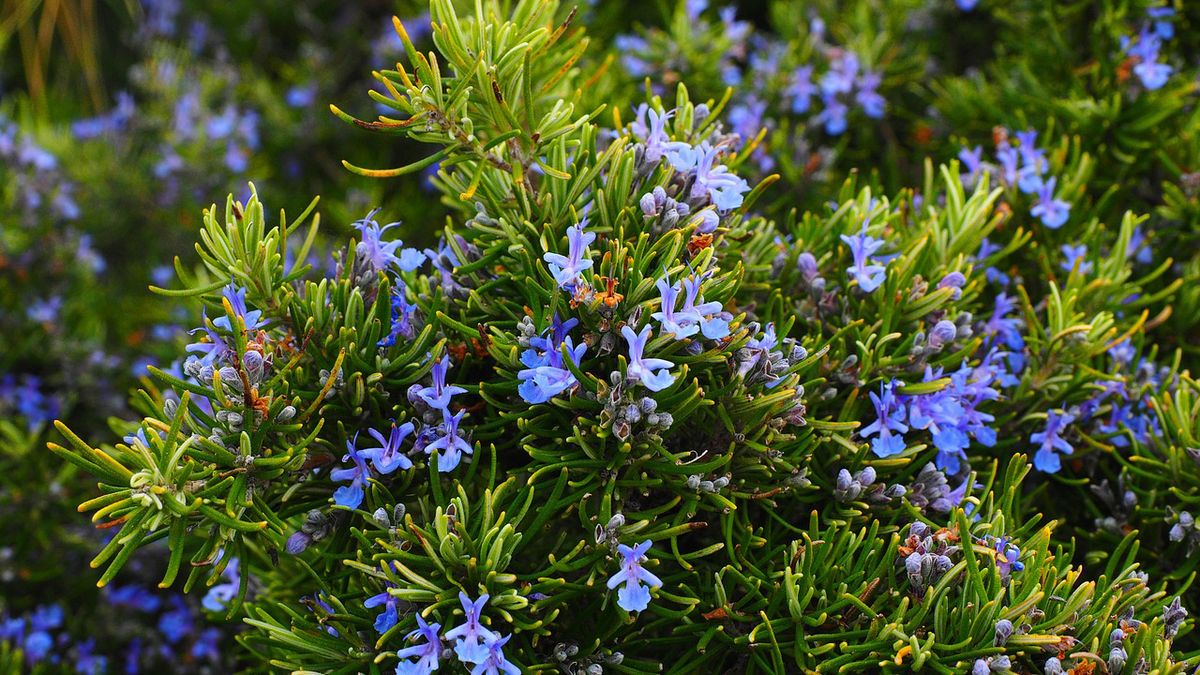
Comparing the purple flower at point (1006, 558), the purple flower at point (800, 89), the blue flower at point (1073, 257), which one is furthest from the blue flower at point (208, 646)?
the blue flower at point (1073, 257)

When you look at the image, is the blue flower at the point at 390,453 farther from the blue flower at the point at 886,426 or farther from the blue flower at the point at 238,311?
the blue flower at the point at 886,426

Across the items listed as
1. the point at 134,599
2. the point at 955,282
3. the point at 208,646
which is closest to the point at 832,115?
the point at 955,282

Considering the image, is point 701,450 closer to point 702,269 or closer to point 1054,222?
point 702,269

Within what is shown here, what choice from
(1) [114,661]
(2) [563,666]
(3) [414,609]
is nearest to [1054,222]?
(2) [563,666]

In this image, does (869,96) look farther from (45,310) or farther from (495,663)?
(45,310)

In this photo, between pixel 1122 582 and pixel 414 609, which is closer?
pixel 414 609
